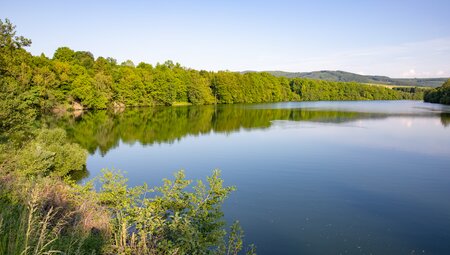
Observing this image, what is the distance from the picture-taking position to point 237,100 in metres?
110

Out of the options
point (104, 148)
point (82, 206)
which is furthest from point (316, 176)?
point (104, 148)

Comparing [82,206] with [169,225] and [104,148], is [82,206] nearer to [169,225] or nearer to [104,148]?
[169,225]

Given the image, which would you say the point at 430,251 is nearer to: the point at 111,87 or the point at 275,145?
the point at 275,145

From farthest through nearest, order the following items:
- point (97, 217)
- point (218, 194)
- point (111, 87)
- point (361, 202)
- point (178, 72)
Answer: point (178, 72) < point (111, 87) < point (361, 202) < point (97, 217) < point (218, 194)

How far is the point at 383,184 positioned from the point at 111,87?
7342cm

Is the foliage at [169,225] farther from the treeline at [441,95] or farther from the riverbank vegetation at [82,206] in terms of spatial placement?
the treeline at [441,95]

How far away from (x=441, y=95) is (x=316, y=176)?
110 metres

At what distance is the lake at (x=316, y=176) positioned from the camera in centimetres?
1158

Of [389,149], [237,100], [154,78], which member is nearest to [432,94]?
[237,100]

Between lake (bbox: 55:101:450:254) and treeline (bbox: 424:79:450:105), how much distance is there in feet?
256

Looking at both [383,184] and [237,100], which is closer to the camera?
[383,184]

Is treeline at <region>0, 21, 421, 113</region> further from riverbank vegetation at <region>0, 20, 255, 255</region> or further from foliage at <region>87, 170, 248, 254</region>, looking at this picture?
foliage at <region>87, 170, 248, 254</region>

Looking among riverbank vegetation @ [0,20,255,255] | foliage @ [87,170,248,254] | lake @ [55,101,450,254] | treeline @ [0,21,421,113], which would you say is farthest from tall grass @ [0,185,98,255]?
treeline @ [0,21,421,113]

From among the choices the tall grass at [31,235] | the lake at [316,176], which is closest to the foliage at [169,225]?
the tall grass at [31,235]
